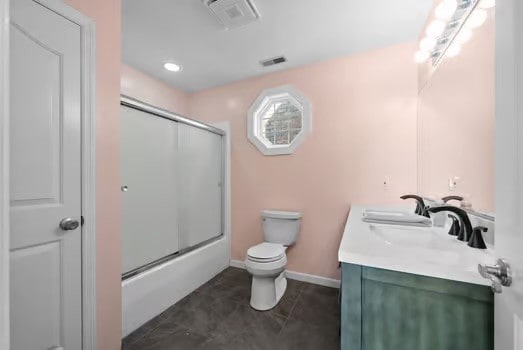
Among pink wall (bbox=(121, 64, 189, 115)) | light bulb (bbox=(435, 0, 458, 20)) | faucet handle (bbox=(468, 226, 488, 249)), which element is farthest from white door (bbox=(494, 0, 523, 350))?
pink wall (bbox=(121, 64, 189, 115))

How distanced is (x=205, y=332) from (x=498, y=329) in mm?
1559

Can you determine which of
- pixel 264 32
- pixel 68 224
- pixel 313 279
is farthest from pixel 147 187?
pixel 313 279

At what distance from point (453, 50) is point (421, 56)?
20.9 inches

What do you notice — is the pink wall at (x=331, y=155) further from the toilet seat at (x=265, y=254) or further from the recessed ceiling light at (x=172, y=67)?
the recessed ceiling light at (x=172, y=67)

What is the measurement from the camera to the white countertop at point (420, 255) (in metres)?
0.64

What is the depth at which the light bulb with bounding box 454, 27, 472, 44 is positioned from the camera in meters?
1.03

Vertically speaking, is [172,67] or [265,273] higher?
[172,67]

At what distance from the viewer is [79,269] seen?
1.06 m

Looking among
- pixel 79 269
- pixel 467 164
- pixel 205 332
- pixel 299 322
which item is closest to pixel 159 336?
pixel 205 332

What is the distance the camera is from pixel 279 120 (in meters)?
2.41

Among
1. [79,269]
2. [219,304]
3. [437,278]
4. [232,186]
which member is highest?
[232,186]

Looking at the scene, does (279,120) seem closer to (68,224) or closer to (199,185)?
(199,185)

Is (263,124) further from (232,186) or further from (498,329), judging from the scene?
(498,329)

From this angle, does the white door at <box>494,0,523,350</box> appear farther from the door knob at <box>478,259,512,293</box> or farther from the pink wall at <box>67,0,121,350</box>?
the pink wall at <box>67,0,121,350</box>
